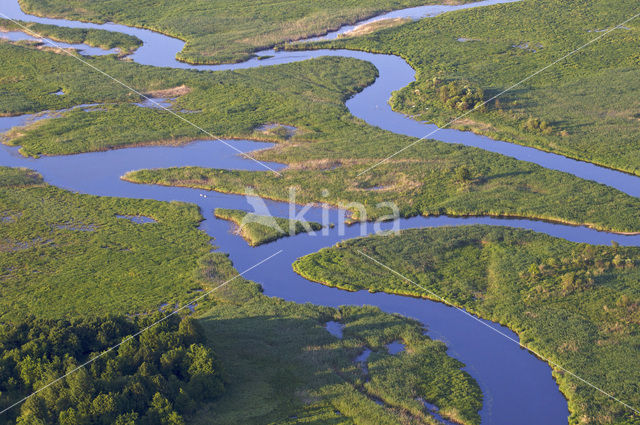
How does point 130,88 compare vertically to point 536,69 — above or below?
above

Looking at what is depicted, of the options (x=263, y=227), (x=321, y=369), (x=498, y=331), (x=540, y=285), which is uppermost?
(x=263, y=227)

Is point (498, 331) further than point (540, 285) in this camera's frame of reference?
No

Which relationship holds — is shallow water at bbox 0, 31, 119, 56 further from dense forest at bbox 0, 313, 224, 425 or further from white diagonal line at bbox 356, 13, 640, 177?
dense forest at bbox 0, 313, 224, 425

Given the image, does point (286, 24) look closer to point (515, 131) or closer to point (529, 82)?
point (529, 82)

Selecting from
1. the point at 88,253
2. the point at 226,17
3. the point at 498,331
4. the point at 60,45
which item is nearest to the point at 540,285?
the point at 498,331

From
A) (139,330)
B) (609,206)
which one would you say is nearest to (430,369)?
(139,330)

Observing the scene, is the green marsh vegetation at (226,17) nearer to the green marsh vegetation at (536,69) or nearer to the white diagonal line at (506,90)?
the green marsh vegetation at (536,69)

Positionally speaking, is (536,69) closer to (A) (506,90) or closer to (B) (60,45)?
(A) (506,90)

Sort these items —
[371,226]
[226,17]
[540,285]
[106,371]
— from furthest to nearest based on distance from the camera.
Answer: [226,17] → [371,226] → [540,285] → [106,371]
